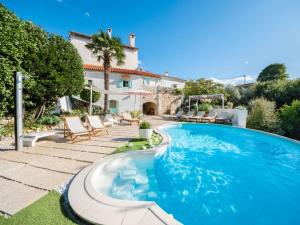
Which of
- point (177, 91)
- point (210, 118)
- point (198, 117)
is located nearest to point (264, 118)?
point (210, 118)

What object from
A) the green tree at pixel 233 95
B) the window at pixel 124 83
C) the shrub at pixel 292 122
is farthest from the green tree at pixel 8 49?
the green tree at pixel 233 95

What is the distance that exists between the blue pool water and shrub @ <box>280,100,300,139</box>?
4967 mm

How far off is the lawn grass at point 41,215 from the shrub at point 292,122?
47.5ft

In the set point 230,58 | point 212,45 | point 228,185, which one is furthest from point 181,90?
point 228,185

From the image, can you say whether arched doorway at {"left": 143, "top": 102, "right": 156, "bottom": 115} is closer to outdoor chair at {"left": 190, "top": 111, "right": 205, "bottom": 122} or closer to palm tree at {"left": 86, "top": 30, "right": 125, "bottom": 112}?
outdoor chair at {"left": 190, "top": 111, "right": 205, "bottom": 122}

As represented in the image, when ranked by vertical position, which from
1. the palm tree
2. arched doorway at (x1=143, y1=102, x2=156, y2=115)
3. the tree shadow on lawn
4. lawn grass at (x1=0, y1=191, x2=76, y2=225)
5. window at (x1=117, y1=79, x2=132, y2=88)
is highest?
the palm tree

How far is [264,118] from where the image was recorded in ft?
41.5

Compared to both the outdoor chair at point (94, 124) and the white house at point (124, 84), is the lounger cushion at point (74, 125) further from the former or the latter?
the white house at point (124, 84)

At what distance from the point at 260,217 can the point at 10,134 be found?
919cm

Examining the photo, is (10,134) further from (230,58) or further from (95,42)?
(230,58)

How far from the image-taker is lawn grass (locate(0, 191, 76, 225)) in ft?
7.58

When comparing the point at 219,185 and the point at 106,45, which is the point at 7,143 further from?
the point at 106,45

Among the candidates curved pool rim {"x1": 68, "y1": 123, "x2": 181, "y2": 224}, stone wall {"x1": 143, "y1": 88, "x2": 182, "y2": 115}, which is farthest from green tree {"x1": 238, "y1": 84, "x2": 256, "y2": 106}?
curved pool rim {"x1": 68, "y1": 123, "x2": 181, "y2": 224}

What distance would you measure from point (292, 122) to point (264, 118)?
1.67 m
